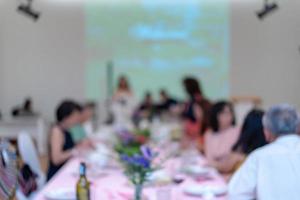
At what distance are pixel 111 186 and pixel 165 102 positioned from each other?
5569 millimetres

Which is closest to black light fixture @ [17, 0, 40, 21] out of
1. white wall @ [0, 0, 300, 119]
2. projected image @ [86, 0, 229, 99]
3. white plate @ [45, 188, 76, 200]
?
white plate @ [45, 188, 76, 200]

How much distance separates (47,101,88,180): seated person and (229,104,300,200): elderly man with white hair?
1.87 m

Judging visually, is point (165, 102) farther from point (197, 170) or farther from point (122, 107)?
point (197, 170)

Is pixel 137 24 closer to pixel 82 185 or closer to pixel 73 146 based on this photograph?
pixel 73 146

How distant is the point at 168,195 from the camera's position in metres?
2.19

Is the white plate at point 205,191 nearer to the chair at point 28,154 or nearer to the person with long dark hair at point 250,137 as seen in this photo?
the person with long dark hair at point 250,137

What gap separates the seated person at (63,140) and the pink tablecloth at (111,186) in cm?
48

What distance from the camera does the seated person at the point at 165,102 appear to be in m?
7.89

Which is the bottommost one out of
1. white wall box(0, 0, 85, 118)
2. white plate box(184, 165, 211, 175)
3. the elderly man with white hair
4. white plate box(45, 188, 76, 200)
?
white plate box(184, 165, 211, 175)

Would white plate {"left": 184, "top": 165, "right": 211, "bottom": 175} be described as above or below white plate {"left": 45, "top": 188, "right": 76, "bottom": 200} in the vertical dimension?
below

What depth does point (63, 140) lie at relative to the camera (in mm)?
3789

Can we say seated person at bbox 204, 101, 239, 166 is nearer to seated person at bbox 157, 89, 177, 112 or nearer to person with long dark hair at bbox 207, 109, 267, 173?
person with long dark hair at bbox 207, 109, 267, 173

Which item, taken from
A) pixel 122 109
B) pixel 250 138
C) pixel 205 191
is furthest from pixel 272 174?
Result: pixel 122 109

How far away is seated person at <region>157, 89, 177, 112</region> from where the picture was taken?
7.89m
